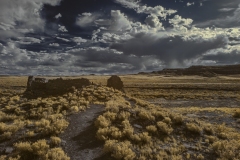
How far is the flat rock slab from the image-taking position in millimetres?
10526

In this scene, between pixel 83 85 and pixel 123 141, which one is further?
pixel 83 85

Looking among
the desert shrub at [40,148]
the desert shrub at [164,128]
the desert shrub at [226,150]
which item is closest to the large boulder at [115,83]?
the desert shrub at [164,128]

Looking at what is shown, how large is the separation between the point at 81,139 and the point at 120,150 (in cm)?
304

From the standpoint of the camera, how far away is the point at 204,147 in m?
12.2

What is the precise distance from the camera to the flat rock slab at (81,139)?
10.5m

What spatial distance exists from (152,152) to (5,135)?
8.68 m

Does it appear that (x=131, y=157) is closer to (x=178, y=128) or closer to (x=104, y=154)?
(x=104, y=154)

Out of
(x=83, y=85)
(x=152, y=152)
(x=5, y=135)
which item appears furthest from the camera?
(x=83, y=85)

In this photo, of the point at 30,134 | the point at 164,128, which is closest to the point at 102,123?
the point at 164,128

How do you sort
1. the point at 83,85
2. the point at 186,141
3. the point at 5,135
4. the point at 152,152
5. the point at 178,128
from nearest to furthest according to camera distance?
the point at 152,152
the point at 5,135
the point at 186,141
the point at 178,128
the point at 83,85

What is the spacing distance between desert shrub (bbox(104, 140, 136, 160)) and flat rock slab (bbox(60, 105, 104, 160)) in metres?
0.53

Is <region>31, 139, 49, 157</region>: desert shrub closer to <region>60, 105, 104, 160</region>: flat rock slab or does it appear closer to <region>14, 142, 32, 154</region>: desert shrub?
<region>14, 142, 32, 154</region>: desert shrub

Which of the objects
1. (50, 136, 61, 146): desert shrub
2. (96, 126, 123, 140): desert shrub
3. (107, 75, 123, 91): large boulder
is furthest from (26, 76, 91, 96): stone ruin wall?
(50, 136, 61, 146): desert shrub

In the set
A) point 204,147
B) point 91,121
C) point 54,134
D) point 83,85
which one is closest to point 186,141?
point 204,147
